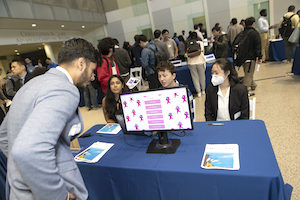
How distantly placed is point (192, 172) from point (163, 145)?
1.24 ft

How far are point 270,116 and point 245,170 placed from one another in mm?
2371

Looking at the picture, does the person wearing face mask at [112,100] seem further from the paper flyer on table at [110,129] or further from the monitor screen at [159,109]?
the monitor screen at [159,109]

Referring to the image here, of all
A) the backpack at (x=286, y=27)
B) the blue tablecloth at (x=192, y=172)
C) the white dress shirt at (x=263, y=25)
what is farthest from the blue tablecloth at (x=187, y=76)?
the blue tablecloth at (x=192, y=172)

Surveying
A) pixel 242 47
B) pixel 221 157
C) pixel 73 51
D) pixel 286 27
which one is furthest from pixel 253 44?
pixel 73 51

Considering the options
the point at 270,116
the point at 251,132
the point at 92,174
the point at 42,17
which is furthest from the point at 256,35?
the point at 42,17

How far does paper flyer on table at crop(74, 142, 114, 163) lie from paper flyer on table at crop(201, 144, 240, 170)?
0.82m

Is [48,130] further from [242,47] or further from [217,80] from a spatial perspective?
[242,47]

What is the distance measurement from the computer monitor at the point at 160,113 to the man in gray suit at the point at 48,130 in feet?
1.50

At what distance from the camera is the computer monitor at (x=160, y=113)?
4.25 ft

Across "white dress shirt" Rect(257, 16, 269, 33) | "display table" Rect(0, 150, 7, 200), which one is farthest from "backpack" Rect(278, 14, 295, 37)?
"display table" Rect(0, 150, 7, 200)

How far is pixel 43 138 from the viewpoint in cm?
69

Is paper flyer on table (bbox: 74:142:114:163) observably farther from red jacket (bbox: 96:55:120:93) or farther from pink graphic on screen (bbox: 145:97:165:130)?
red jacket (bbox: 96:55:120:93)

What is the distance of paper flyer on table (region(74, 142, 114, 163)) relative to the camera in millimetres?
1463

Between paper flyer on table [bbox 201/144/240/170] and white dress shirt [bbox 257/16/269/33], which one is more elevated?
white dress shirt [bbox 257/16/269/33]
